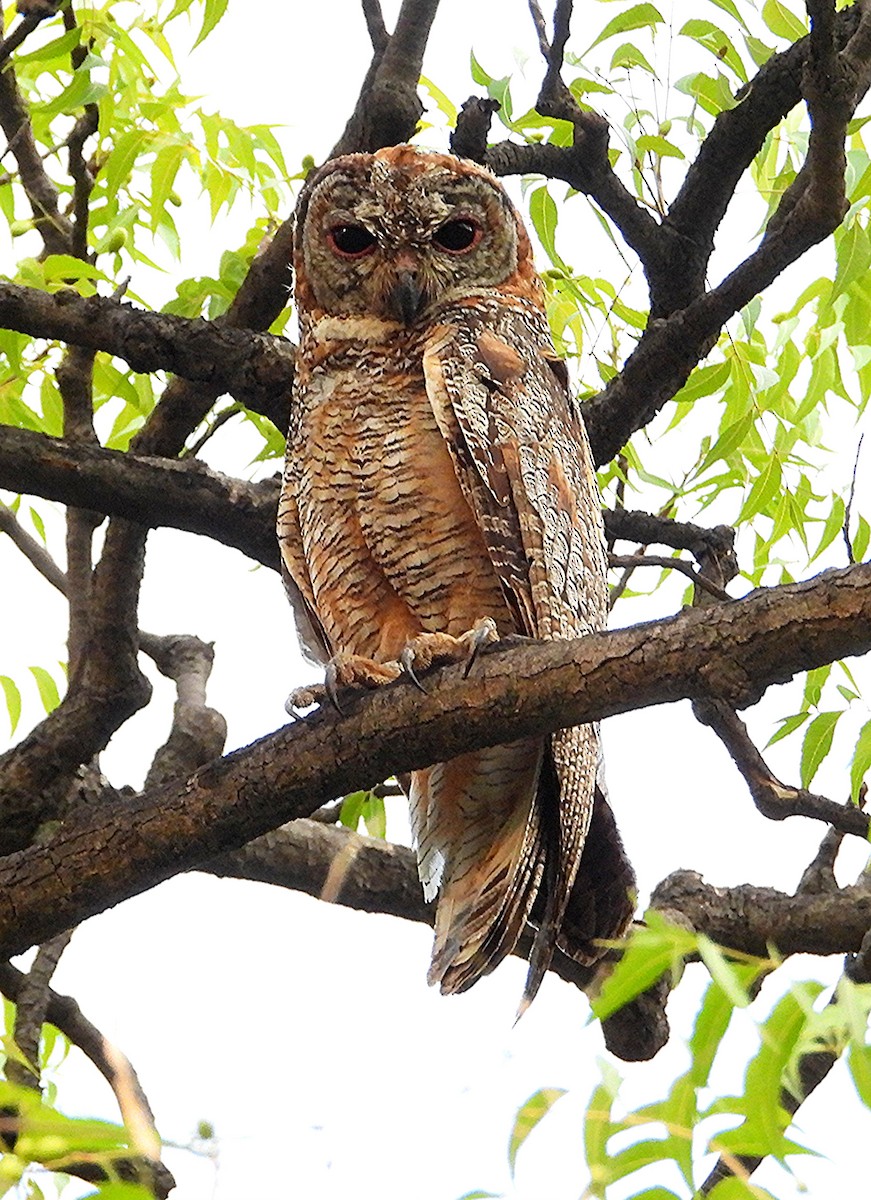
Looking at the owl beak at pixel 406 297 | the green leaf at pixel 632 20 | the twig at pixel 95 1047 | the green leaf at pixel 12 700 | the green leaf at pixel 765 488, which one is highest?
the green leaf at pixel 632 20

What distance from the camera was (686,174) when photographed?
3254 mm

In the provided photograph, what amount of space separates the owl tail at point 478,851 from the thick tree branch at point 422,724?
56cm

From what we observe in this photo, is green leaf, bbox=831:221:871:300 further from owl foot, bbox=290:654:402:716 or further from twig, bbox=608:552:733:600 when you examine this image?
owl foot, bbox=290:654:402:716

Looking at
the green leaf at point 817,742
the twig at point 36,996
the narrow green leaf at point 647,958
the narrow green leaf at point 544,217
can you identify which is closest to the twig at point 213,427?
the narrow green leaf at point 544,217

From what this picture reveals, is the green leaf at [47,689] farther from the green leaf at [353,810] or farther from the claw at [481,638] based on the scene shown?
the claw at [481,638]

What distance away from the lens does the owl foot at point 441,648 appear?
8.04 feet

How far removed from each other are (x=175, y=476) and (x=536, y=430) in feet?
2.25

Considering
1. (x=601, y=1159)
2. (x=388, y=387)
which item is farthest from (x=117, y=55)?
(x=601, y=1159)

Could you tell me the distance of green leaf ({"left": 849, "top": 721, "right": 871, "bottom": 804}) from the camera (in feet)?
8.11

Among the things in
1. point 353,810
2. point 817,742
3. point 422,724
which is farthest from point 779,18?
point 353,810

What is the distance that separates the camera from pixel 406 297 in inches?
124

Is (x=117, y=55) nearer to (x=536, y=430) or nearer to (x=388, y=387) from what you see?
(x=388, y=387)

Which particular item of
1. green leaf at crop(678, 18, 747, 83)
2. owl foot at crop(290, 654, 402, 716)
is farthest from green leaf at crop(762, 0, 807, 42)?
owl foot at crop(290, 654, 402, 716)

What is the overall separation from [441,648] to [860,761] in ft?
2.30
